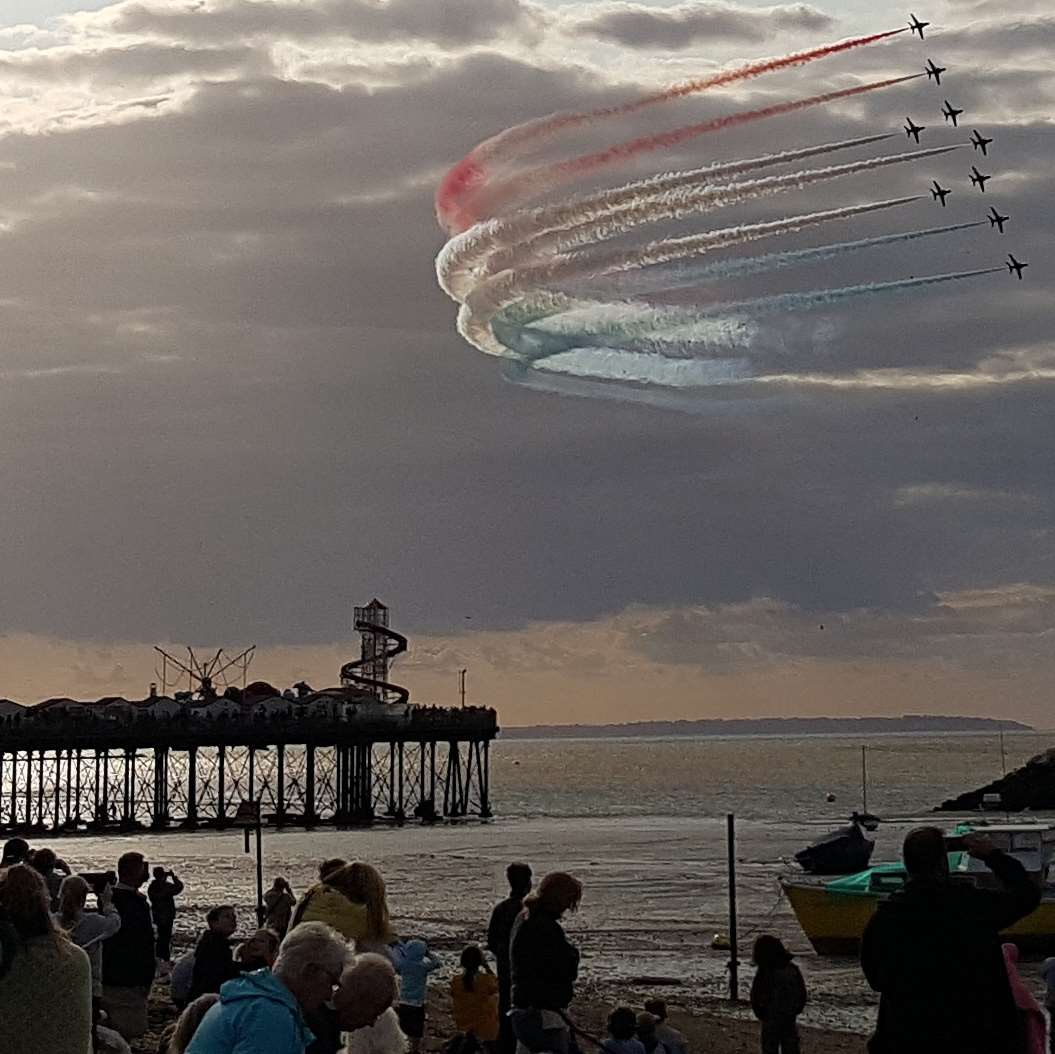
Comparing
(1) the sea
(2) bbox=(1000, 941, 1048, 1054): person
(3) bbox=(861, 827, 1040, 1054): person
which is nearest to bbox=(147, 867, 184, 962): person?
(1) the sea

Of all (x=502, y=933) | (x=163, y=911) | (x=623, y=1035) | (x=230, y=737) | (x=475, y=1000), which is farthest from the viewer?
(x=230, y=737)

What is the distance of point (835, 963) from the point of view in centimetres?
3644

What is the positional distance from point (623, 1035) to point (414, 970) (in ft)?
6.35

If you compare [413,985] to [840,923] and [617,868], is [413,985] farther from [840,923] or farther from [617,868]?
[617,868]

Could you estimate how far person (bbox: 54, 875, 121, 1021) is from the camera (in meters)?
11.9

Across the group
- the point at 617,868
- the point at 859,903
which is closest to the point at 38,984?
the point at 859,903

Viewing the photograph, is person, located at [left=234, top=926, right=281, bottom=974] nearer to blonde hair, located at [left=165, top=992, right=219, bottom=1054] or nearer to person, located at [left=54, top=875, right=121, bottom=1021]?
person, located at [left=54, top=875, right=121, bottom=1021]

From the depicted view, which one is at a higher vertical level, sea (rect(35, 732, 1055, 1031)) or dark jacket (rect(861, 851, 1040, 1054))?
dark jacket (rect(861, 851, 1040, 1054))

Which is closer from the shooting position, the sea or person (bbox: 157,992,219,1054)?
person (bbox: 157,992,219,1054)

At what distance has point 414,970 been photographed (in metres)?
15.0

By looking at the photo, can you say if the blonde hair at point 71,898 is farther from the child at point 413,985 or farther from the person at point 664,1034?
the person at point 664,1034

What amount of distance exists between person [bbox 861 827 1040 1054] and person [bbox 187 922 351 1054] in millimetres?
2749

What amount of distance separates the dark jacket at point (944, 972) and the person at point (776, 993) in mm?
7317

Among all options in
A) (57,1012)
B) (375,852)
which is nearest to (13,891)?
(57,1012)
